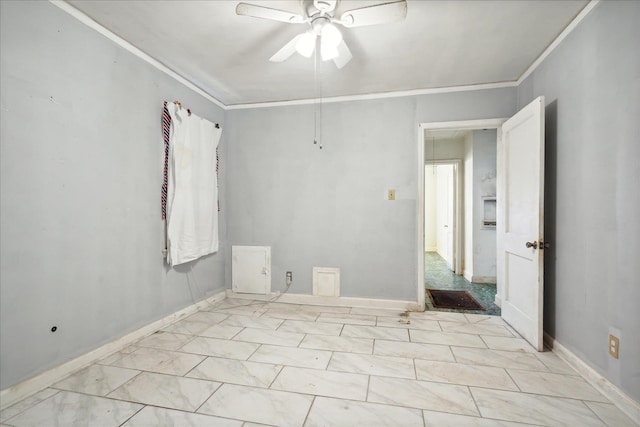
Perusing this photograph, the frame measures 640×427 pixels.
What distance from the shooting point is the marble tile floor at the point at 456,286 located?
3.37 meters

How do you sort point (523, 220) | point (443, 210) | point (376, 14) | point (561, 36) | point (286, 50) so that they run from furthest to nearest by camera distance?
point (443, 210)
point (523, 220)
point (561, 36)
point (286, 50)
point (376, 14)

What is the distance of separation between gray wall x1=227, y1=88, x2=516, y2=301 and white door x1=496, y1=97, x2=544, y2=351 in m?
0.66

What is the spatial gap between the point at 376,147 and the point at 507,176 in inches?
54.2

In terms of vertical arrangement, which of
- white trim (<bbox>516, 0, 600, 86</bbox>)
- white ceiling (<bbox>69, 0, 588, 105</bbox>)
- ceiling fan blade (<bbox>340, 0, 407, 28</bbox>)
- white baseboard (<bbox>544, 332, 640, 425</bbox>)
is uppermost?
white ceiling (<bbox>69, 0, 588, 105</bbox>)

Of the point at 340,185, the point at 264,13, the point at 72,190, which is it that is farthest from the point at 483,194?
the point at 72,190

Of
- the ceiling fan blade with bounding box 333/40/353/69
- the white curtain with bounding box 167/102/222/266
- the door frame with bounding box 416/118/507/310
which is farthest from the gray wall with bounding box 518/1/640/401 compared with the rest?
the white curtain with bounding box 167/102/222/266

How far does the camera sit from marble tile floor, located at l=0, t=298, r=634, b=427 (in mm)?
1561

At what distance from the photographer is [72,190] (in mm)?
1987

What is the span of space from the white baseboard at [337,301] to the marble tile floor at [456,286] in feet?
1.15

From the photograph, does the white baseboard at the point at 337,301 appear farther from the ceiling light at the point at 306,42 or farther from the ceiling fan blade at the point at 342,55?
the ceiling light at the point at 306,42

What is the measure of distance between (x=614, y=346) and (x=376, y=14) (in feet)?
7.84

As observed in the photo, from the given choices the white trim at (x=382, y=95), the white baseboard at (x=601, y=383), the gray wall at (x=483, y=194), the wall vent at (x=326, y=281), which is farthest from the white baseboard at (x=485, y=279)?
the white trim at (x=382, y=95)

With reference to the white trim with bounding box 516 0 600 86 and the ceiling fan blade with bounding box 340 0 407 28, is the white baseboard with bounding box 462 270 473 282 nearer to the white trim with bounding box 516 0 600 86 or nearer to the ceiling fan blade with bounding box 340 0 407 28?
the white trim with bounding box 516 0 600 86

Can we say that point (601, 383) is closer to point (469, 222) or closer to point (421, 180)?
point (421, 180)
